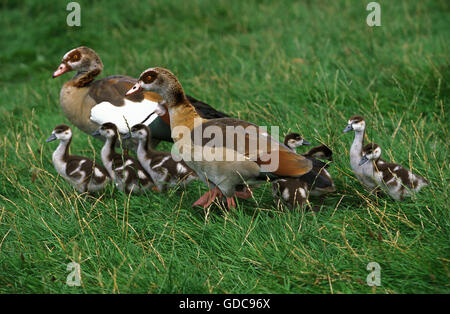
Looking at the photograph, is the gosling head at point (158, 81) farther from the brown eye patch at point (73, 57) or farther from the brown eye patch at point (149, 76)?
the brown eye patch at point (73, 57)

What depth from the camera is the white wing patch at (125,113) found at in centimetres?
539

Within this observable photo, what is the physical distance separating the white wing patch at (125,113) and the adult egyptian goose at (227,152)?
3.52ft

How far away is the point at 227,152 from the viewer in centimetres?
405

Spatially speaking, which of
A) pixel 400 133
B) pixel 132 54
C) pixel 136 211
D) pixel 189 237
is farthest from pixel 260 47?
pixel 189 237

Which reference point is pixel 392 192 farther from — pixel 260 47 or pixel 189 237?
pixel 260 47

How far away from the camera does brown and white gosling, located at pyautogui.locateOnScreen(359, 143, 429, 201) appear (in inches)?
159

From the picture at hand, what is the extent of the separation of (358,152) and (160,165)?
179cm

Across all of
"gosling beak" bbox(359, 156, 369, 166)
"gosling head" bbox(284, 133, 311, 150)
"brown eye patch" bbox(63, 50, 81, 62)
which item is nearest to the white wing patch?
"brown eye patch" bbox(63, 50, 81, 62)

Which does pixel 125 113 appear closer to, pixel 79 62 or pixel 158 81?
pixel 79 62

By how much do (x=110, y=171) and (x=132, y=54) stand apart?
395cm

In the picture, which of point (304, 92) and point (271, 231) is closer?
point (271, 231)

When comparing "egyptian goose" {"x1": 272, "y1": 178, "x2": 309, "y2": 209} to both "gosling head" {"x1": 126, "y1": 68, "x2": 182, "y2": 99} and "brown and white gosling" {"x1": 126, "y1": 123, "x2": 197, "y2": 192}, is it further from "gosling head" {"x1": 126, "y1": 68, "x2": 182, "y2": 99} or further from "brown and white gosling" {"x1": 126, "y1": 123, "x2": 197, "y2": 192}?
"gosling head" {"x1": 126, "y1": 68, "x2": 182, "y2": 99}

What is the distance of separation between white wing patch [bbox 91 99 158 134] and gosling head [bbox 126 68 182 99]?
3.50 feet

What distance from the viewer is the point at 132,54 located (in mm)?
8484
